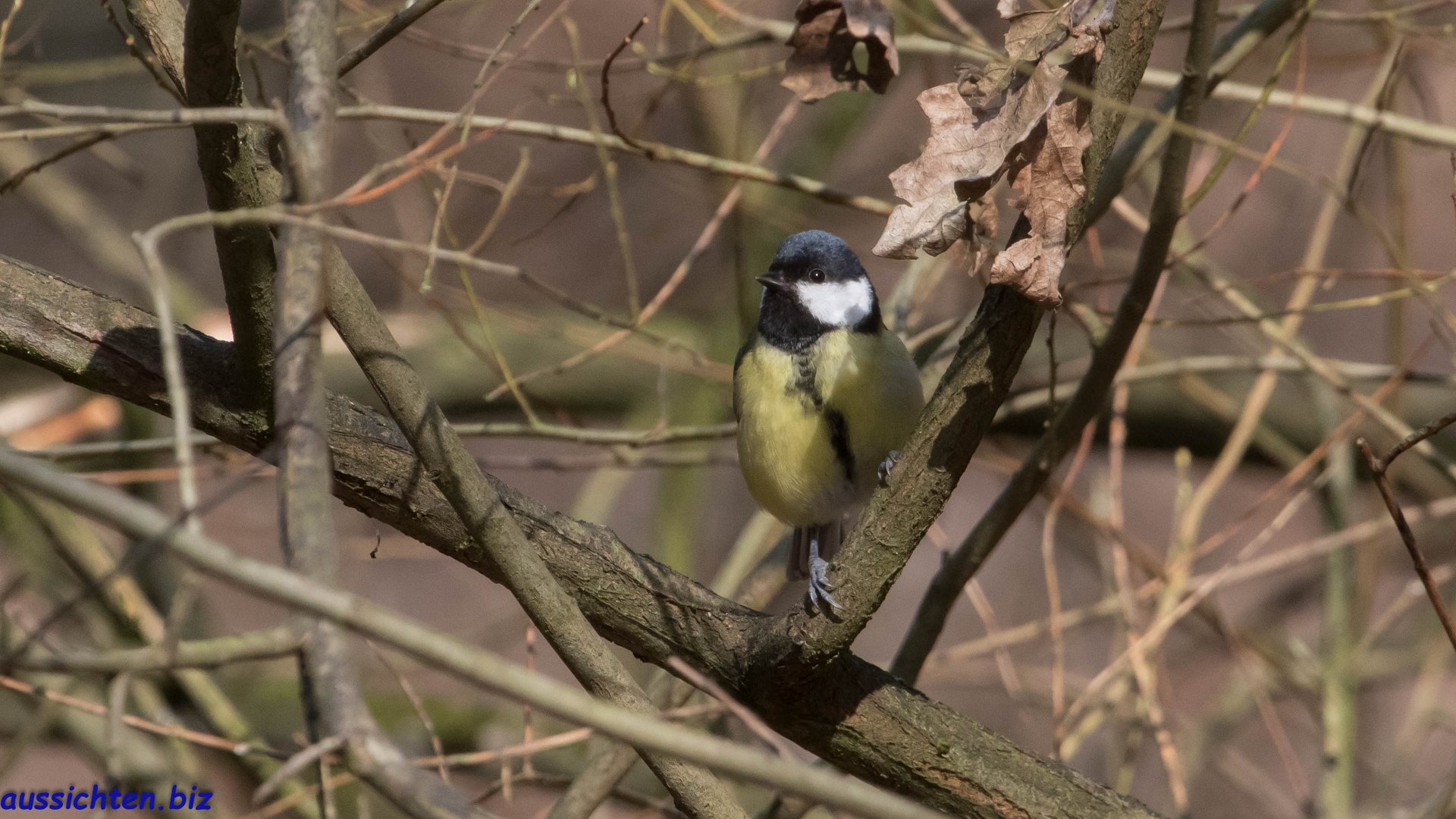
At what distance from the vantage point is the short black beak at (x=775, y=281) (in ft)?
10.6

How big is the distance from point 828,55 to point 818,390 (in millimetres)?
1239

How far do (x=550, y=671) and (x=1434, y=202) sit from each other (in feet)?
19.8

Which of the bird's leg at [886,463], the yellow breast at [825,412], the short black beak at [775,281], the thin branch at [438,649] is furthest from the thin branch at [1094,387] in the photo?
the thin branch at [438,649]

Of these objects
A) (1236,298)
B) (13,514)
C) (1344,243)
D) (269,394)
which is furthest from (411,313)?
(1344,243)

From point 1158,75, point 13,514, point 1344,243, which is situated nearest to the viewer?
point 1158,75

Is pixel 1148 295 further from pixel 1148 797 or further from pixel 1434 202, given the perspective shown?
pixel 1434 202

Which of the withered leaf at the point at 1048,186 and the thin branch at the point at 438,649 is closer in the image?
the thin branch at the point at 438,649

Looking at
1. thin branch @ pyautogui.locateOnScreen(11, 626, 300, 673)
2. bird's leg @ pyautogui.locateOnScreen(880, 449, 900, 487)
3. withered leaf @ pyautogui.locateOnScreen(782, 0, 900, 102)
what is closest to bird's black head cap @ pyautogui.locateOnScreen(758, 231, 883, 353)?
bird's leg @ pyautogui.locateOnScreen(880, 449, 900, 487)

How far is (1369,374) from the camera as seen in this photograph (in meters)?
3.25

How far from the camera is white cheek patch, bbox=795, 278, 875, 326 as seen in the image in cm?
319

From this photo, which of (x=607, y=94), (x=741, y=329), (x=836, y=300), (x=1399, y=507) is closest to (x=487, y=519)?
(x=607, y=94)

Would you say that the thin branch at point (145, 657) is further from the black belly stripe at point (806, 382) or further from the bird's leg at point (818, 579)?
the black belly stripe at point (806, 382)

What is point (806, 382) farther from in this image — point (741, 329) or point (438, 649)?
point (438, 649)

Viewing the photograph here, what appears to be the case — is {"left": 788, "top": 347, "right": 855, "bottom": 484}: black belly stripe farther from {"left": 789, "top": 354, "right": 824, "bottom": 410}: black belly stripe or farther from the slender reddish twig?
the slender reddish twig
